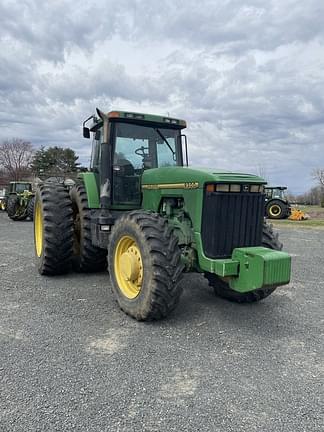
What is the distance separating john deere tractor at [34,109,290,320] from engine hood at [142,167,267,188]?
0.01m

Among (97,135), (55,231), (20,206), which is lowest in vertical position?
(20,206)

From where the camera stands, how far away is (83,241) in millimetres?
5988

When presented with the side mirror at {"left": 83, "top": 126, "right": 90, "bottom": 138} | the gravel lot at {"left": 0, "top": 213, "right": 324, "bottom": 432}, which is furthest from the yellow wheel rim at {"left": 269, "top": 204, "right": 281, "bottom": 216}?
the side mirror at {"left": 83, "top": 126, "right": 90, "bottom": 138}

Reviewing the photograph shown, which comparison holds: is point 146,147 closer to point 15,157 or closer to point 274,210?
point 274,210

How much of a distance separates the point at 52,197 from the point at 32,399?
12.7 ft

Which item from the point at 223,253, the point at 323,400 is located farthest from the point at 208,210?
the point at 323,400

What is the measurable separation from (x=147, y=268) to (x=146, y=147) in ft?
7.86

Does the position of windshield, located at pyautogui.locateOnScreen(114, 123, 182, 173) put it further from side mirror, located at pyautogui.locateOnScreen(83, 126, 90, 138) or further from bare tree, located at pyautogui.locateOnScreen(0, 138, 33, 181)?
bare tree, located at pyautogui.locateOnScreen(0, 138, 33, 181)

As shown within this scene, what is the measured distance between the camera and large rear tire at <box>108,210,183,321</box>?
3.90 m

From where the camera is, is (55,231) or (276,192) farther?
(276,192)

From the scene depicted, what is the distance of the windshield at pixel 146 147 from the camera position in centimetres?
558

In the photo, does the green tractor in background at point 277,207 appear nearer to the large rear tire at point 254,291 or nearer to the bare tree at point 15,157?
the large rear tire at point 254,291

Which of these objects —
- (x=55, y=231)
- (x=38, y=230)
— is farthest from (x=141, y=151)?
Answer: (x=38, y=230)

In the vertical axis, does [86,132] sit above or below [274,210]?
above
